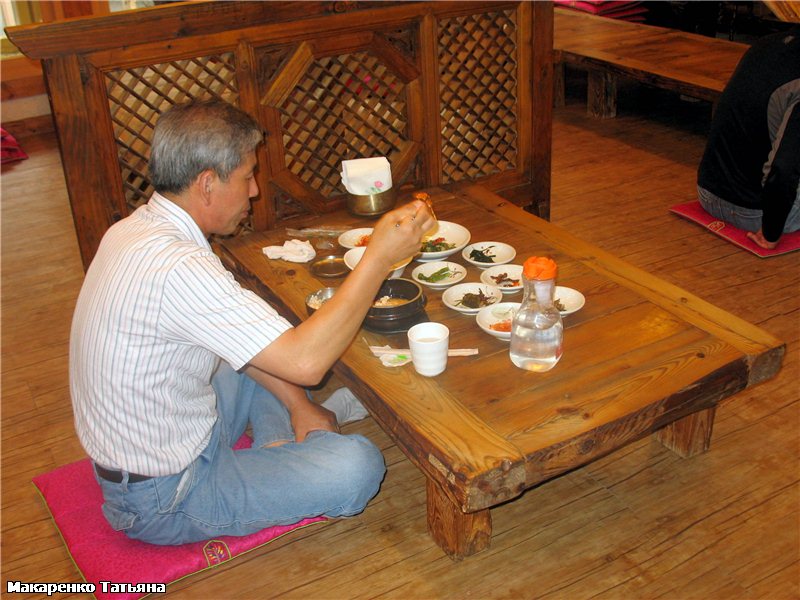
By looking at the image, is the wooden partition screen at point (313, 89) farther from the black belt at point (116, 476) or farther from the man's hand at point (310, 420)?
the black belt at point (116, 476)

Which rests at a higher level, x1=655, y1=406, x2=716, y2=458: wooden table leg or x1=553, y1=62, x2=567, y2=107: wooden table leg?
x1=553, y1=62, x2=567, y2=107: wooden table leg

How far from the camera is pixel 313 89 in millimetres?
3260

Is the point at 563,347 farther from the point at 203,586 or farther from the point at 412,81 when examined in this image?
the point at 412,81

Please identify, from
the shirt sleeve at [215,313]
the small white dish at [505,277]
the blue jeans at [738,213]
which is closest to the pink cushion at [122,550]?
the shirt sleeve at [215,313]

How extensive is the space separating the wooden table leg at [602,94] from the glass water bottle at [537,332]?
3887 mm

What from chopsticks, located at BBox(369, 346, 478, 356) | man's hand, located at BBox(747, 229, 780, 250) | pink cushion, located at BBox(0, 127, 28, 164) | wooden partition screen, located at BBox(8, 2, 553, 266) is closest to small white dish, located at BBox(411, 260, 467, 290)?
chopsticks, located at BBox(369, 346, 478, 356)

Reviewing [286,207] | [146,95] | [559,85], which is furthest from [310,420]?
[559,85]

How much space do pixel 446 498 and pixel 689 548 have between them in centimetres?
64

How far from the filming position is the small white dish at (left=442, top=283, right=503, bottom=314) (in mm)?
2396

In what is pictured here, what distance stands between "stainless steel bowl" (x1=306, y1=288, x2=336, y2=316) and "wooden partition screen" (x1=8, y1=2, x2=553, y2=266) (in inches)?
34.7

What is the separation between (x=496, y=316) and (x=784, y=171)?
5.53 feet

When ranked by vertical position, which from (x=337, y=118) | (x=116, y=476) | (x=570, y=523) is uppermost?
(x=337, y=118)

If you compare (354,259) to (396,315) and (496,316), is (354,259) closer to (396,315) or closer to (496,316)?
(396,315)

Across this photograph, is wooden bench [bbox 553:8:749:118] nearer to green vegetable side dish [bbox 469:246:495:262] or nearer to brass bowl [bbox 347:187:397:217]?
brass bowl [bbox 347:187:397:217]
